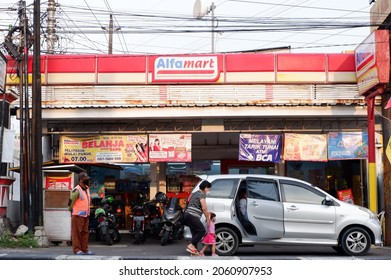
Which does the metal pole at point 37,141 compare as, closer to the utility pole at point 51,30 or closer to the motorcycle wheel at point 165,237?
the motorcycle wheel at point 165,237

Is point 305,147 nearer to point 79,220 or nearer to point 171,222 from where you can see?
point 171,222

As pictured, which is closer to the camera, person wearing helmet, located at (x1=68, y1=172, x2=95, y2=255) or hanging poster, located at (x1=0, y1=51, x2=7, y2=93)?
person wearing helmet, located at (x1=68, y1=172, x2=95, y2=255)

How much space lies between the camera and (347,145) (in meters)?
17.7

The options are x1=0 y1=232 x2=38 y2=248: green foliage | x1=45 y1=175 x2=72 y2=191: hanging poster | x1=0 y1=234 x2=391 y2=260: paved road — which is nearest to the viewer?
x1=0 y1=234 x2=391 y2=260: paved road

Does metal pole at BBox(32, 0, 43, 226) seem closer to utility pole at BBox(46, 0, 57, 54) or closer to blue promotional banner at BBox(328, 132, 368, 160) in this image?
blue promotional banner at BBox(328, 132, 368, 160)

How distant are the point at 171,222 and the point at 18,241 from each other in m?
3.84

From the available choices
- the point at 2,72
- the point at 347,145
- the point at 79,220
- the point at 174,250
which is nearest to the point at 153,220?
the point at 174,250

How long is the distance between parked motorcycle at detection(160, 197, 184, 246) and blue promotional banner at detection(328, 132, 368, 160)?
5.31 metres

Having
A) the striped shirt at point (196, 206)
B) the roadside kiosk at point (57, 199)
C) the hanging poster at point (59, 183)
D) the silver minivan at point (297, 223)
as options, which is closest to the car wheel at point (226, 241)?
the silver minivan at point (297, 223)

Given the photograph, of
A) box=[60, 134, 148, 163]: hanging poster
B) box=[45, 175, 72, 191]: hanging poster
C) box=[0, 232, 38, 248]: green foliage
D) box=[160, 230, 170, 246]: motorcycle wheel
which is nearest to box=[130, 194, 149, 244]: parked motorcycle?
box=[160, 230, 170, 246]: motorcycle wheel

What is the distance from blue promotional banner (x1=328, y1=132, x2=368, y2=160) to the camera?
17.6m
